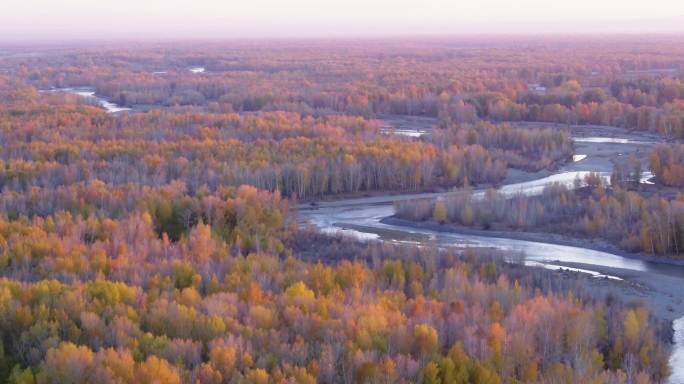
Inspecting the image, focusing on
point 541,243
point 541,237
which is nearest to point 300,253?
point 541,243

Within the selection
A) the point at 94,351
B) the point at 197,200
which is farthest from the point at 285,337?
the point at 197,200

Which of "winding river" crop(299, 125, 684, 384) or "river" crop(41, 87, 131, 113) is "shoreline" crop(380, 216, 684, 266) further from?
"river" crop(41, 87, 131, 113)

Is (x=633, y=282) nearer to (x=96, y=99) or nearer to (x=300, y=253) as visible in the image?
(x=300, y=253)

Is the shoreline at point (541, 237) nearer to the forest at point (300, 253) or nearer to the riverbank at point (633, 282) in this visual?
the riverbank at point (633, 282)

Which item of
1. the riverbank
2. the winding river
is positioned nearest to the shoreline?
the riverbank

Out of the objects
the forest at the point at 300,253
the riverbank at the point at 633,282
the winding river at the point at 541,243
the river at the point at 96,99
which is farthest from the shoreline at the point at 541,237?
the river at the point at 96,99

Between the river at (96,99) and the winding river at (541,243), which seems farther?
the river at (96,99)
